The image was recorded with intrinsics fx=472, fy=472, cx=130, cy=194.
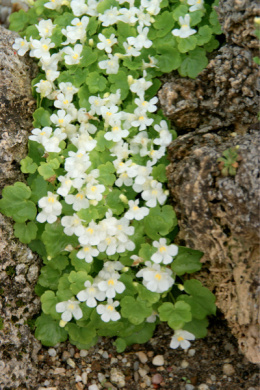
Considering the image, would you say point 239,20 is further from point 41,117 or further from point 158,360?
point 158,360

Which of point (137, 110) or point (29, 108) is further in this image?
point (29, 108)

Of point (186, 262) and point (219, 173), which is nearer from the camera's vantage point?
point (219, 173)

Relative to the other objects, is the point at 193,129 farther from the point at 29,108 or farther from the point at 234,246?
the point at 29,108

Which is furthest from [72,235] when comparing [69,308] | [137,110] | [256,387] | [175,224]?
[256,387]

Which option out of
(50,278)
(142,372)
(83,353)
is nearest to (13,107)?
(50,278)

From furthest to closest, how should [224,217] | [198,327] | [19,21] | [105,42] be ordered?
[19,21] < [105,42] < [198,327] < [224,217]

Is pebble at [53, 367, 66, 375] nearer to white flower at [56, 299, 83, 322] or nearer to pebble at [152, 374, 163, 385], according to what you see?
white flower at [56, 299, 83, 322]
